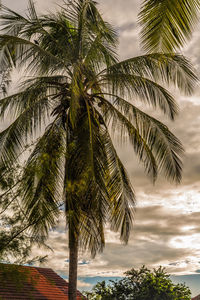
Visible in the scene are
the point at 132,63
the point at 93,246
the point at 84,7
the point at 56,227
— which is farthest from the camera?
the point at 84,7

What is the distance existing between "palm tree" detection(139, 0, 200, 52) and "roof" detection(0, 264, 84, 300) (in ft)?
18.7

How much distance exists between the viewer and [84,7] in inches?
536

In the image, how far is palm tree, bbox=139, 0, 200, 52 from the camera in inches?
283

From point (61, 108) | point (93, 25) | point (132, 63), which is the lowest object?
point (61, 108)

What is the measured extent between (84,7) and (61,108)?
12.2ft

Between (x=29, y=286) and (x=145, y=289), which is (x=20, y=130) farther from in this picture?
(x=145, y=289)

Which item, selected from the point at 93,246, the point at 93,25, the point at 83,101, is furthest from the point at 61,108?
the point at 93,246

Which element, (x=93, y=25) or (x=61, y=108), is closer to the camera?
(x=61, y=108)

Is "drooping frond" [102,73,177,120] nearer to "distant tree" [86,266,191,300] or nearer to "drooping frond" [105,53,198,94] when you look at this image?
"drooping frond" [105,53,198,94]

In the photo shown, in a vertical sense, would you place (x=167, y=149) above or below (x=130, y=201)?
above

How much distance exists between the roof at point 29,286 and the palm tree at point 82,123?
171 centimetres

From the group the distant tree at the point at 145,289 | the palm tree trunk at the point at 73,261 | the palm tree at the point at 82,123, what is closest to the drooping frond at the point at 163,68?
the palm tree at the point at 82,123

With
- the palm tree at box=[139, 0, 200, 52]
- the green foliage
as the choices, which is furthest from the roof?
the palm tree at box=[139, 0, 200, 52]

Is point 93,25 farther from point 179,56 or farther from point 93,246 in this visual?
point 93,246
